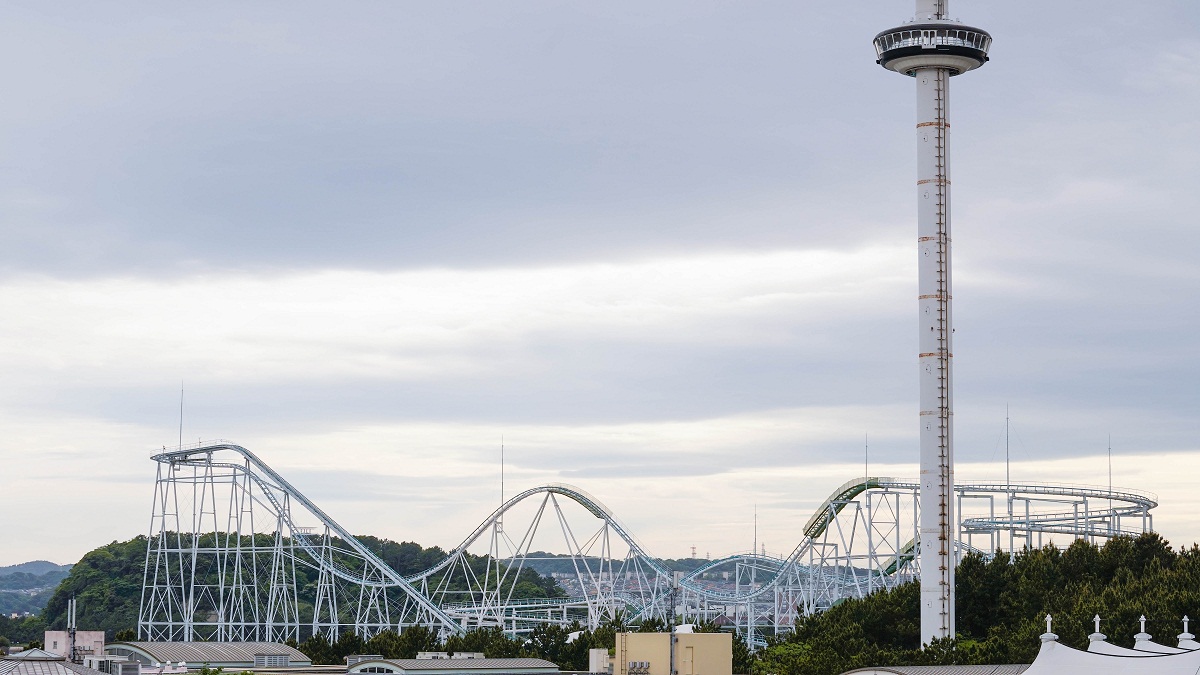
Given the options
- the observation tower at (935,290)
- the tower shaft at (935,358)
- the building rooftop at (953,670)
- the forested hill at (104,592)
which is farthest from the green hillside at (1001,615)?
the forested hill at (104,592)

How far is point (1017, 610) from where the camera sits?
79.2 meters

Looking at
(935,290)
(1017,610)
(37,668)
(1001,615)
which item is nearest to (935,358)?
(935,290)

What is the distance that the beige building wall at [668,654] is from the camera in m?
55.0

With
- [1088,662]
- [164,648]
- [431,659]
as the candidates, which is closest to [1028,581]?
[431,659]

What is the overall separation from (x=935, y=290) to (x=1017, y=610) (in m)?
15.9

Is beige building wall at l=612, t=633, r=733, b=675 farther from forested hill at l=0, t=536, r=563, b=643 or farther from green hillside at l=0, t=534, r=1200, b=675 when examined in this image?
forested hill at l=0, t=536, r=563, b=643

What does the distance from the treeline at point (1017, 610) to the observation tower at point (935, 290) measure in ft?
13.4

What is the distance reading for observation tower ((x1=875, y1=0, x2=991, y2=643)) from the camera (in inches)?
2990

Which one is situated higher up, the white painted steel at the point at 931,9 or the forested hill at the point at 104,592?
the white painted steel at the point at 931,9

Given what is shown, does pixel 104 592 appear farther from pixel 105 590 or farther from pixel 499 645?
pixel 499 645

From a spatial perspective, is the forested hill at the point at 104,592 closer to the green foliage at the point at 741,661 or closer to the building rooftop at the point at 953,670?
the green foliage at the point at 741,661

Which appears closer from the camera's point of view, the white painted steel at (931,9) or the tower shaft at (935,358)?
the tower shaft at (935,358)

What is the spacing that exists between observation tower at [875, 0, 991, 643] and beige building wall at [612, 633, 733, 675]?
70.6ft

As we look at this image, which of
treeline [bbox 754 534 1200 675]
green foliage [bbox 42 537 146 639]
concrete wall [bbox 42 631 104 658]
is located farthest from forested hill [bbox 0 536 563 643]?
treeline [bbox 754 534 1200 675]
